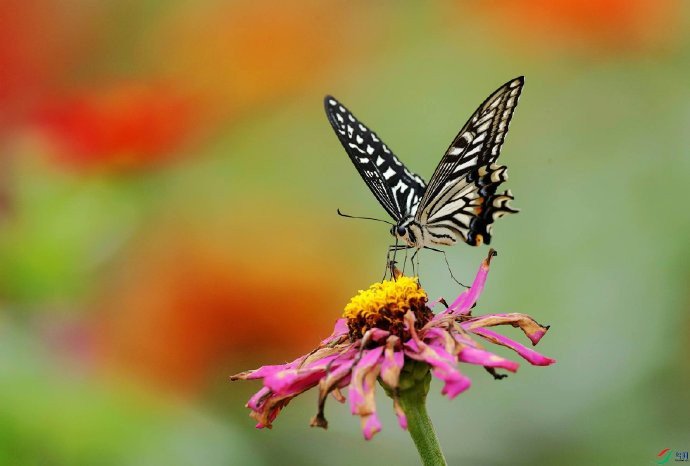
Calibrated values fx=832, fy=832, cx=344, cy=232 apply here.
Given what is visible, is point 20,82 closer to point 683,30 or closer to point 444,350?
point 444,350

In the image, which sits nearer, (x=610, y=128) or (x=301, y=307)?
(x=301, y=307)

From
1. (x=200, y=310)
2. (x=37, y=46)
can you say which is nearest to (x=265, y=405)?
(x=200, y=310)

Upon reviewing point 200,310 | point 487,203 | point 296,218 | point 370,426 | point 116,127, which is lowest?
point 370,426

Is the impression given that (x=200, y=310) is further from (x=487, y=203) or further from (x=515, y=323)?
(x=515, y=323)

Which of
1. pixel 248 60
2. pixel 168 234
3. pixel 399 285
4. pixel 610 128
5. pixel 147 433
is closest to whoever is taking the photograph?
pixel 399 285

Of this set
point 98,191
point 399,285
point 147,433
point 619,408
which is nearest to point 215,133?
point 98,191

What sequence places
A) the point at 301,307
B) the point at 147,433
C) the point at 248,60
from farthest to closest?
the point at 248,60 < the point at 301,307 < the point at 147,433

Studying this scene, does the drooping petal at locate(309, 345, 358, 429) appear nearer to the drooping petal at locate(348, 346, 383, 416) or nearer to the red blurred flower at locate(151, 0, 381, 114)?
the drooping petal at locate(348, 346, 383, 416)
